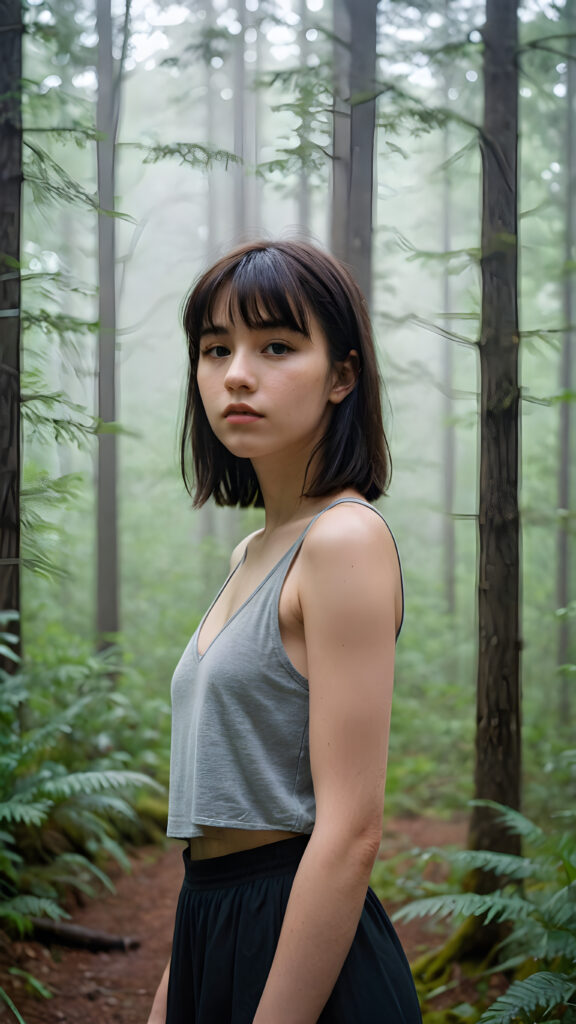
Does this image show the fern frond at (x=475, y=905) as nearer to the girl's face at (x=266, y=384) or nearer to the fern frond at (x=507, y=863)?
the fern frond at (x=507, y=863)

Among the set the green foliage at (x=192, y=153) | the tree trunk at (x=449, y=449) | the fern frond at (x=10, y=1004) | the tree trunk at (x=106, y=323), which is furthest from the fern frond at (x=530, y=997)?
the tree trunk at (x=449, y=449)

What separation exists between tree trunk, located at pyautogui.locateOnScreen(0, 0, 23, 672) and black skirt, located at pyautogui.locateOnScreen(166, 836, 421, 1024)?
1560 mm

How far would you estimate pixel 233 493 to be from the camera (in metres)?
1.93

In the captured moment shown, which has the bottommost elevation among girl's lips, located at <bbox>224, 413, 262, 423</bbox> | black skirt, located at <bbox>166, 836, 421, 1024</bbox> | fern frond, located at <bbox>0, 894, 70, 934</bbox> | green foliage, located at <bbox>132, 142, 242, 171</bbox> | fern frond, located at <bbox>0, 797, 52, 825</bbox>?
fern frond, located at <bbox>0, 894, 70, 934</bbox>

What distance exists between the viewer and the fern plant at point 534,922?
2.59 m

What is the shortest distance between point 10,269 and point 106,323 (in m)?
2.26

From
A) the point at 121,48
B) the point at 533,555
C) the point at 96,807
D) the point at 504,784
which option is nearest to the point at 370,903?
the point at 504,784

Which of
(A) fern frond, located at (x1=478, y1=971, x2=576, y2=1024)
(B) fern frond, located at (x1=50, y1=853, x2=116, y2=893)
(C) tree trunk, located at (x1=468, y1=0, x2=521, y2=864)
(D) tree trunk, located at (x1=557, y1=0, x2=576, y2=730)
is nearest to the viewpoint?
(A) fern frond, located at (x1=478, y1=971, x2=576, y2=1024)

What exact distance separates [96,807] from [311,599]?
11.8 ft

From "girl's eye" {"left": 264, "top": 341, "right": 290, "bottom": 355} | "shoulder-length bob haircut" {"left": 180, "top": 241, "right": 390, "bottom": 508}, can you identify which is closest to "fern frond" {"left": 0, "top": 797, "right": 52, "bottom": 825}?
"shoulder-length bob haircut" {"left": 180, "top": 241, "right": 390, "bottom": 508}

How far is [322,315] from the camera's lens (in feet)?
4.90

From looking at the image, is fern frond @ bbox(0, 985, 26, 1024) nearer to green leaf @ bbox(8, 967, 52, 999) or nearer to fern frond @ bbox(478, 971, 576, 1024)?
green leaf @ bbox(8, 967, 52, 999)

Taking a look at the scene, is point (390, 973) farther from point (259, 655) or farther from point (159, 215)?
point (159, 215)

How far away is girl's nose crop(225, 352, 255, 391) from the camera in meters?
1.45
